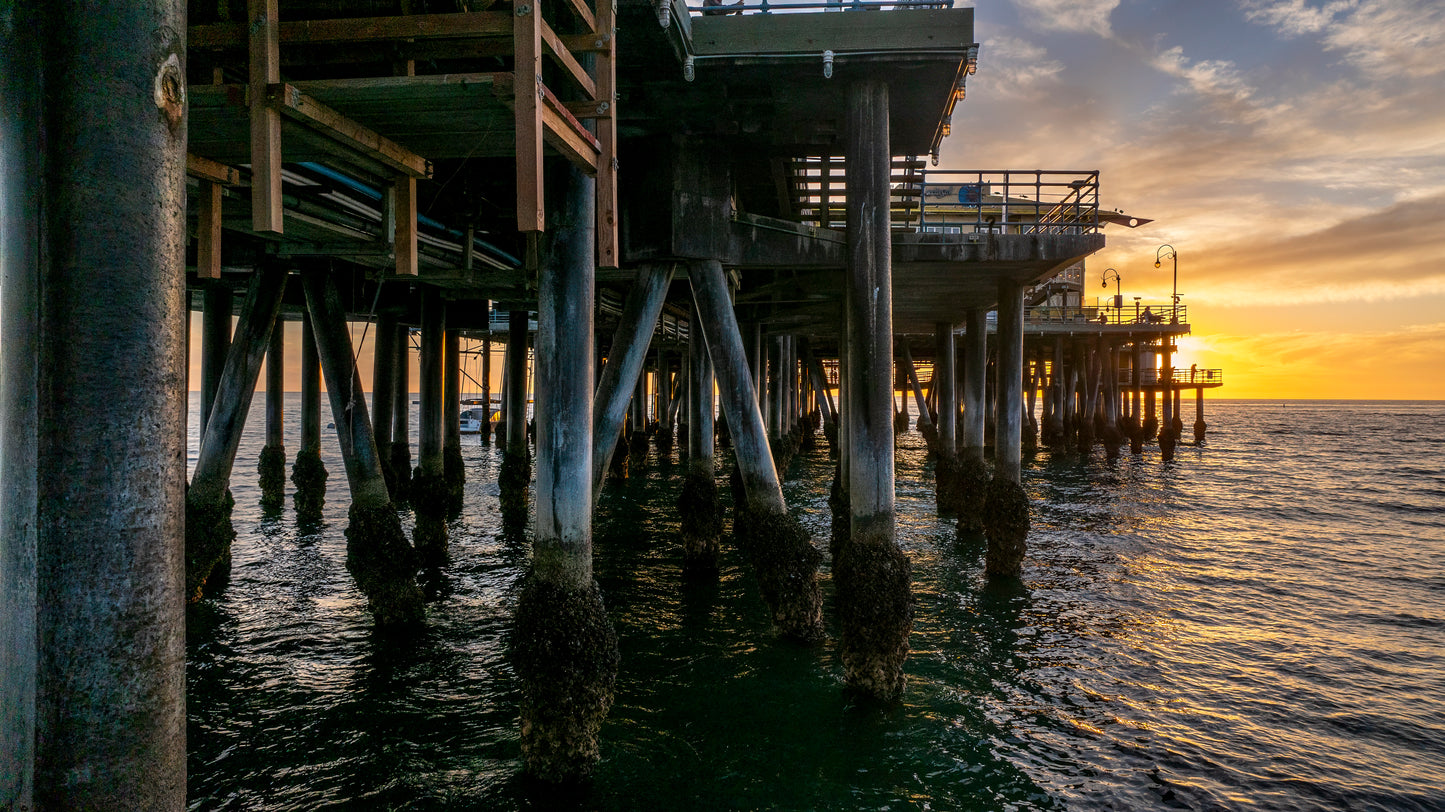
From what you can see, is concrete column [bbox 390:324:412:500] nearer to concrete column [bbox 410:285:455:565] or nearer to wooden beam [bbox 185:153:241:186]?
concrete column [bbox 410:285:455:565]

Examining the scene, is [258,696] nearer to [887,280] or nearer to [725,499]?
[887,280]

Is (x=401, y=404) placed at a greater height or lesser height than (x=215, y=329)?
lesser

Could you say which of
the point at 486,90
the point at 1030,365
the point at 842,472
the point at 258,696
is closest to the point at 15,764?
the point at 486,90

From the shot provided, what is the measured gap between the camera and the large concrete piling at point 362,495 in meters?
8.84

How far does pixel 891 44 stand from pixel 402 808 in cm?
773

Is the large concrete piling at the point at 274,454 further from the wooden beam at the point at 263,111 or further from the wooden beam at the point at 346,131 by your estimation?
the wooden beam at the point at 263,111

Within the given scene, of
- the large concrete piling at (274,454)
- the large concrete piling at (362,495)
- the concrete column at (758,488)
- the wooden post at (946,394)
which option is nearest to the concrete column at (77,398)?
the concrete column at (758,488)

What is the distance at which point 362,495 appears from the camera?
9.24m

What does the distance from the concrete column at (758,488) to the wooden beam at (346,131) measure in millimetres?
3706

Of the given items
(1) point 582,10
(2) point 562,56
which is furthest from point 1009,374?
(2) point 562,56

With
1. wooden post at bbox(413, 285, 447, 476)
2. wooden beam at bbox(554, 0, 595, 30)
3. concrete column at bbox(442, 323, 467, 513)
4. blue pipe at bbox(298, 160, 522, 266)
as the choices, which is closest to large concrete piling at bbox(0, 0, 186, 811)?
wooden beam at bbox(554, 0, 595, 30)

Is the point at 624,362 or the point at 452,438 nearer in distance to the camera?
the point at 624,362

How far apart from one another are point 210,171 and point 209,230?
414 millimetres

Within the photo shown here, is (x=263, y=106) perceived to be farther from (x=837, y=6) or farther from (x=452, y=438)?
(x=452, y=438)
